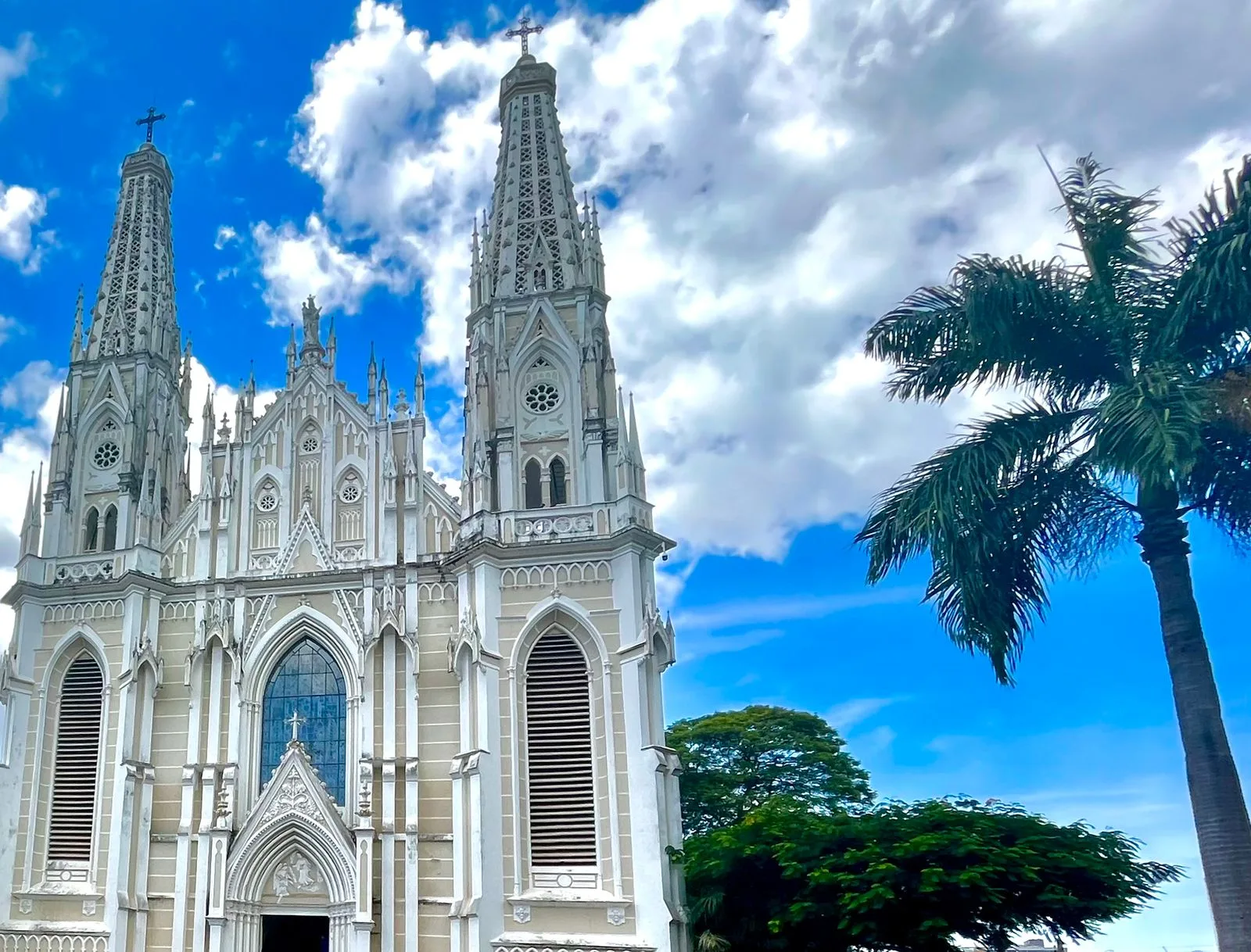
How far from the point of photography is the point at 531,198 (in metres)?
25.8

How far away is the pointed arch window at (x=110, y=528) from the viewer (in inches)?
978

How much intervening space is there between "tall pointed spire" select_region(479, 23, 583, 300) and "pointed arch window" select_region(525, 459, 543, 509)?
4.52 meters

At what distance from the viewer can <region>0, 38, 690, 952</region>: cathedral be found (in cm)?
1967

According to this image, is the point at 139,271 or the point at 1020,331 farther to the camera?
the point at 139,271

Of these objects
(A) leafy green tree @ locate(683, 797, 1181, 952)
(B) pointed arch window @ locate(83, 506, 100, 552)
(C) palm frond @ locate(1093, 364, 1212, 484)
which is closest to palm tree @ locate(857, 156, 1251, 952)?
(C) palm frond @ locate(1093, 364, 1212, 484)

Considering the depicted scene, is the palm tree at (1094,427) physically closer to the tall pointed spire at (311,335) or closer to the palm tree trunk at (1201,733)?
the palm tree trunk at (1201,733)

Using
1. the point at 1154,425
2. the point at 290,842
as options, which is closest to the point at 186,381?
the point at 290,842

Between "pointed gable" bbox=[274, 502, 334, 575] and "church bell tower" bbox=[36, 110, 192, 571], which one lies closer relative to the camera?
"pointed gable" bbox=[274, 502, 334, 575]

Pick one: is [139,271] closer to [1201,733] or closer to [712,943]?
[712,943]

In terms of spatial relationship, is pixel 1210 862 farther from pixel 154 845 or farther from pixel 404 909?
pixel 154 845

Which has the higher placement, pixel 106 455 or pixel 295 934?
pixel 106 455

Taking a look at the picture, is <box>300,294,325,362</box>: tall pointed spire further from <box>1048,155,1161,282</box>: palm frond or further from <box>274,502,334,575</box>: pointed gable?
<box>1048,155,1161,282</box>: palm frond

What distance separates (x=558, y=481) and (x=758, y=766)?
12.6 metres

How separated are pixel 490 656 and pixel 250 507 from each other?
292 inches
